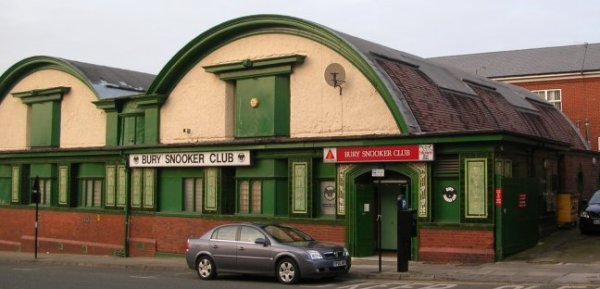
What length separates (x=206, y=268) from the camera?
19281mm

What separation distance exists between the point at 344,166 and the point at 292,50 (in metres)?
4.45

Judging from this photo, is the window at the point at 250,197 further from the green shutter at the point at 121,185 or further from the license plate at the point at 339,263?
the license plate at the point at 339,263

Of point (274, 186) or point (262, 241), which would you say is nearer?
point (262, 241)

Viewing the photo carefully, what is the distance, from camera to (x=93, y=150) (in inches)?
1191

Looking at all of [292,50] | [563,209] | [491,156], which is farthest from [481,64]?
[491,156]

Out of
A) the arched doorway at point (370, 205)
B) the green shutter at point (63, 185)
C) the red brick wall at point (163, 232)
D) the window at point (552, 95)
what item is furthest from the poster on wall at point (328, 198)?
the window at point (552, 95)

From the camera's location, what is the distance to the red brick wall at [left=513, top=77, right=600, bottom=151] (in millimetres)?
43406

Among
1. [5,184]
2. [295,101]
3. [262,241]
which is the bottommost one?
[262,241]

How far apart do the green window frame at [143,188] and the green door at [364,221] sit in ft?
29.0

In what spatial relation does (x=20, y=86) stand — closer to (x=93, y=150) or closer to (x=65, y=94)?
(x=65, y=94)

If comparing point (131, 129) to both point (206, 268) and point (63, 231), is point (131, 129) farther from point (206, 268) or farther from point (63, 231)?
point (206, 268)

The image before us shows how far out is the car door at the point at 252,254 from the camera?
18.0m

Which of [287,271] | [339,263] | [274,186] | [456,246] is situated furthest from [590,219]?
[287,271]

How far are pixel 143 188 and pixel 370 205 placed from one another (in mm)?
9563
